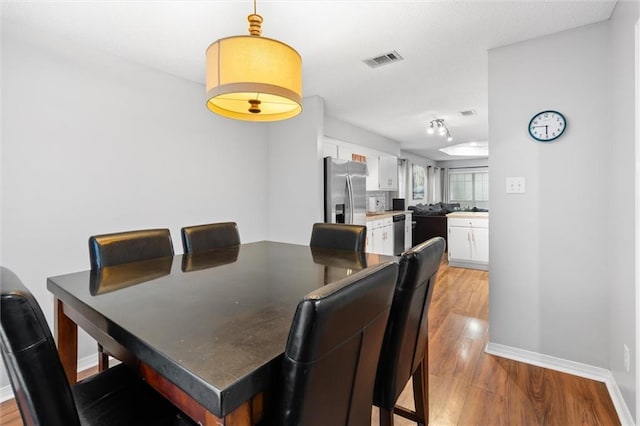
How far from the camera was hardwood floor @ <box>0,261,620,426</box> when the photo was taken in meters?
1.70

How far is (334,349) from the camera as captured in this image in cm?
73

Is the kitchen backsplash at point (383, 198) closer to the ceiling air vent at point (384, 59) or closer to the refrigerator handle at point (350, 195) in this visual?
the refrigerator handle at point (350, 195)

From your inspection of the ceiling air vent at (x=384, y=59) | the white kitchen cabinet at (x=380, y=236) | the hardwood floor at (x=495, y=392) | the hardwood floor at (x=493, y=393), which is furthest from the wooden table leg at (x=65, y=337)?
the white kitchen cabinet at (x=380, y=236)

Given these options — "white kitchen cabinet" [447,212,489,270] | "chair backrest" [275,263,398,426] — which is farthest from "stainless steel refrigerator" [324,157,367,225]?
"chair backrest" [275,263,398,426]

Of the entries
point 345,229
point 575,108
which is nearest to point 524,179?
point 575,108

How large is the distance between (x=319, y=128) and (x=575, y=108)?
227cm

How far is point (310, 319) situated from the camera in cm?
65

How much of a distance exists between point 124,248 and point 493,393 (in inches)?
91.3

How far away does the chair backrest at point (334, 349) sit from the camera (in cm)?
67

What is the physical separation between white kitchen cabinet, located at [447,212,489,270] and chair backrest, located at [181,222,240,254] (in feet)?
12.2

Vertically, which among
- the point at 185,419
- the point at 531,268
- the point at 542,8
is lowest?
the point at 185,419

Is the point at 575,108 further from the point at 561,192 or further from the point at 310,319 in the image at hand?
the point at 310,319

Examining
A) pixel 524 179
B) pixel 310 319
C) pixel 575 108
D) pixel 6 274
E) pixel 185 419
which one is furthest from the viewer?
pixel 524 179

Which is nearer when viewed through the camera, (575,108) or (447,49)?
(575,108)
